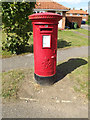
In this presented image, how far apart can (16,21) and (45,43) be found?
3.03 meters

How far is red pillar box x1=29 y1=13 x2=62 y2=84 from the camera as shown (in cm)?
291

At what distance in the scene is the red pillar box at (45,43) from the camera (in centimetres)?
291

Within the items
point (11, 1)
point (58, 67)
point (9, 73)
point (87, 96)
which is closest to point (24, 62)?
point (9, 73)

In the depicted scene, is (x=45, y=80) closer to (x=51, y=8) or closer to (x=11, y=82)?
(x=11, y=82)

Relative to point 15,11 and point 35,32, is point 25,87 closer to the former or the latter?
point 35,32

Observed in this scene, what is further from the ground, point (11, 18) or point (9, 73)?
point (11, 18)

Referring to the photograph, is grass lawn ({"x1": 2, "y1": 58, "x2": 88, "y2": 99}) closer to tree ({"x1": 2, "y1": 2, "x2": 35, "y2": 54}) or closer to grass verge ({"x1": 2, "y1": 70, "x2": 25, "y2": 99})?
grass verge ({"x1": 2, "y1": 70, "x2": 25, "y2": 99})

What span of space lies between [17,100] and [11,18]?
13.0ft

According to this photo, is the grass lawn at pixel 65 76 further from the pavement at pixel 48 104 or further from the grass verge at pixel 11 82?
Result: the pavement at pixel 48 104

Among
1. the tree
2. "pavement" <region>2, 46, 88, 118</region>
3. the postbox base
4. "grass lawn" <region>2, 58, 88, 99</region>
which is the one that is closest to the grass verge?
"grass lawn" <region>2, 58, 88, 99</region>

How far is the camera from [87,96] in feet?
10.3

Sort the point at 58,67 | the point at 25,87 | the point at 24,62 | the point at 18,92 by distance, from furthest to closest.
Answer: the point at 24,62, the point at 58,67, the point at 25,87, the point at 18,92

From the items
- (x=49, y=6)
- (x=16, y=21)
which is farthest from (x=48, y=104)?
(x=49, y=6)

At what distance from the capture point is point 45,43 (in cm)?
317
